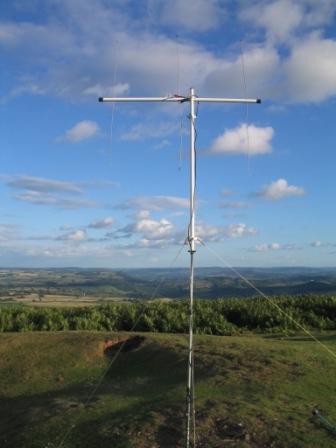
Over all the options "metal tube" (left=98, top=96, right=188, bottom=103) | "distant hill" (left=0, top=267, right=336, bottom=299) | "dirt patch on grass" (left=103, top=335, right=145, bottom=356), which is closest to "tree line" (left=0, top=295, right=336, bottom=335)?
"distant hill" (left=0, top=267, right=336, bottom=299)

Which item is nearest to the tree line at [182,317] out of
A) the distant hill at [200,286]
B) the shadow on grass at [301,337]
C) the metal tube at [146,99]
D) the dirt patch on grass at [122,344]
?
the shadow on grass at [301,337]

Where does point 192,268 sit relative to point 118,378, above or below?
above

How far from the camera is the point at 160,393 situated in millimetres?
11047

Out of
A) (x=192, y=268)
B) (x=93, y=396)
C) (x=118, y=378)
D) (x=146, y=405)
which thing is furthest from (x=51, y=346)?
(x=192, y=268)

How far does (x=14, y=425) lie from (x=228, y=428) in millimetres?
4315

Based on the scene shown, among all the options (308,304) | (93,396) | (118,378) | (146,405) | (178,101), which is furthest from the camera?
(308,304)

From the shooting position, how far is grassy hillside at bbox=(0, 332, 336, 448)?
29.5 feet

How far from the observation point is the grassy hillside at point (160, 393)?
898 centimetres

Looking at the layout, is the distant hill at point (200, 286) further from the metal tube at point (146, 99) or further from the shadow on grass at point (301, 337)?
the metal tube at point (146, 99)

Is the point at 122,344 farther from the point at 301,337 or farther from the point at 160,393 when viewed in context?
the point at 301,337

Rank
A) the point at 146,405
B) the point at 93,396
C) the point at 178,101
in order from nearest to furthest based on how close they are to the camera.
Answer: the point at 178,101
the point at 146,405
the point at 93,396

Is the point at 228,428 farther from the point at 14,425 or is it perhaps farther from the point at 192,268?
the point at 14,425

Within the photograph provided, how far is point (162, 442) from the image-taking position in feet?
28.7

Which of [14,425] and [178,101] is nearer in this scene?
[178,101]
